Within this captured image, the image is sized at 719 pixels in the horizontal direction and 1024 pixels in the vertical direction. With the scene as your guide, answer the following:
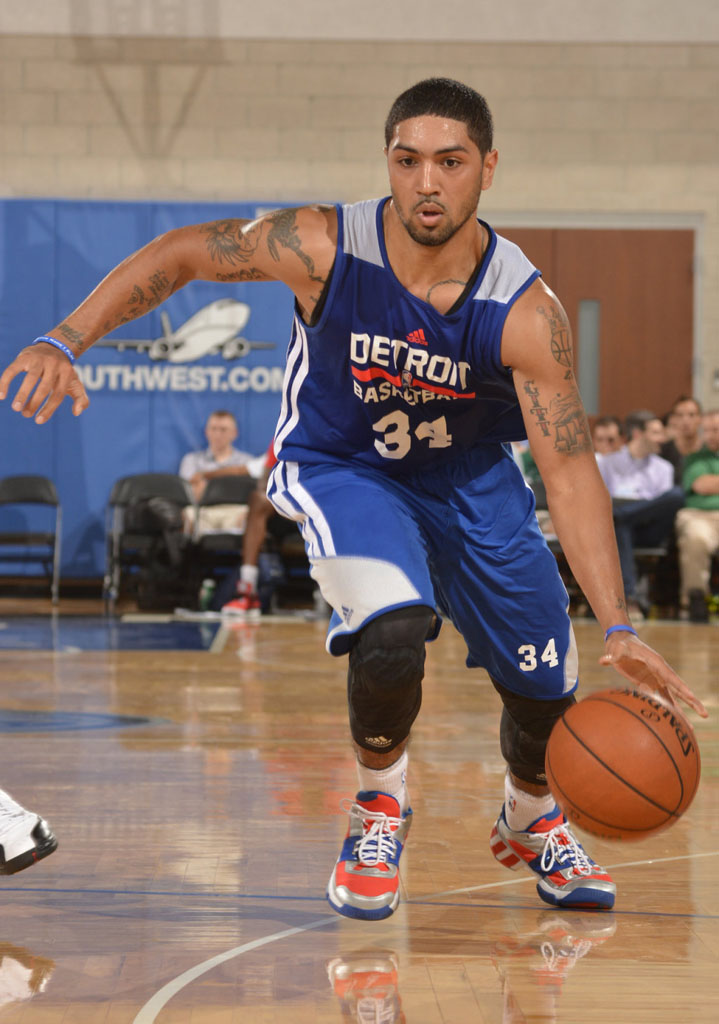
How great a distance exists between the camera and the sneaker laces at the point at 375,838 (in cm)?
275

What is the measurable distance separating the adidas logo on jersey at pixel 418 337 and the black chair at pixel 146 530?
6994 millimetres

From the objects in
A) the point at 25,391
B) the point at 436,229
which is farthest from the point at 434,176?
the point at 25,391

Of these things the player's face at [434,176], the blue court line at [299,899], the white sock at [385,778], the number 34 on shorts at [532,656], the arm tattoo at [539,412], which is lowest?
the blue court line at [299,899]

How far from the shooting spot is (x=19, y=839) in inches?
109

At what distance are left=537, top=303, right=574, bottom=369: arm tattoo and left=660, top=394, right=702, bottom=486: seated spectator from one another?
7.45 meters

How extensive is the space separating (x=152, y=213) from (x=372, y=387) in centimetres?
822

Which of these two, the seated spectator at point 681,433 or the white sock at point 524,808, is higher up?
the seated spectator at point 681,433

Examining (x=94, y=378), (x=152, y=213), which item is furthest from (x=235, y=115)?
(x=94, y=378)

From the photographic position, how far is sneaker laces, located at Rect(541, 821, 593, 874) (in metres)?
2.89

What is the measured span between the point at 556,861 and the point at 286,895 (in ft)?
1.95

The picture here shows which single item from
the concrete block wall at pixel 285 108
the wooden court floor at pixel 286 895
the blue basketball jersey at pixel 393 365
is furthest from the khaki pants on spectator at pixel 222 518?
the blue basketball jersey at pixel 393 365

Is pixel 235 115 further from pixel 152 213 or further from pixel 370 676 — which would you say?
A: pixel 370 676

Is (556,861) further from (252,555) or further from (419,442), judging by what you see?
(252,555)

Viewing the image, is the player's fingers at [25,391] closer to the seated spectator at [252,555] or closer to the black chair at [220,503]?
the seated spectator at [252,555]
